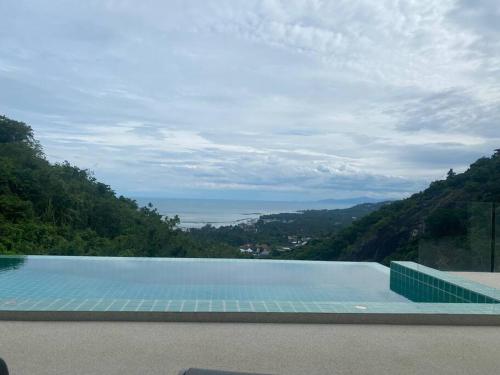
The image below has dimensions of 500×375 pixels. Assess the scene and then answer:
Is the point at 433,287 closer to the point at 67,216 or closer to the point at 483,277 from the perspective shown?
the point at 483,277

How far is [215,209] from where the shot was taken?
20.1 m

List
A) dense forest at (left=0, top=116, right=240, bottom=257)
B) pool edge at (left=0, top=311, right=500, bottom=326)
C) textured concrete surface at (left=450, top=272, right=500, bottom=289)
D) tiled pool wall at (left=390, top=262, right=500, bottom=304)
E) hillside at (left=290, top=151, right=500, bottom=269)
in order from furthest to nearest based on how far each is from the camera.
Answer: dense forest at (left=0, top=116, right=240, bottom=257), hillside at (left=290, top=151, right=500, bottom=269), textured concrete surface at (left=450, top=272, right=500, bottom=289), tiled pool wall at (left=390, top=262, right=500, bottom=304), pool edge at (left=0, top=311, right=500, bottom=326)

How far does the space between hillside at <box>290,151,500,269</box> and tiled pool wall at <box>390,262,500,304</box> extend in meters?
0.32

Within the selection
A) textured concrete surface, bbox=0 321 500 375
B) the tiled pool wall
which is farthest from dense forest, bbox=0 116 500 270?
textured concrete surface, bbox=0 321 500 375

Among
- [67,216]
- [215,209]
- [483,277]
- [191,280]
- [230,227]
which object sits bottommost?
[191,280]

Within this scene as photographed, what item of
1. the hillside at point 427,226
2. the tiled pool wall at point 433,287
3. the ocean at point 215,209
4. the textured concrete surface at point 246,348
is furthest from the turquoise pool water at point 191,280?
the ocean at point 215,209

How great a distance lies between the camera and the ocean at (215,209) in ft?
45.2

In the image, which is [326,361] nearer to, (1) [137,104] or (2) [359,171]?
(1) [137,104]

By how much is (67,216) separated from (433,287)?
35.3 ft

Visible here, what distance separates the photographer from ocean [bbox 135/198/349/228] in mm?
13777

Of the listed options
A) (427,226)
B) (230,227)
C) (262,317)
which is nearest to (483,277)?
(427,226)

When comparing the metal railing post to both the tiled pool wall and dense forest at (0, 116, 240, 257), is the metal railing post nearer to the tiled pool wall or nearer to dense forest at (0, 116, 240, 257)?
the tiled pool wall

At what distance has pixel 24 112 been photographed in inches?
605

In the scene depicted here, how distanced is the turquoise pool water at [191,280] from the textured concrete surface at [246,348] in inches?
62.4
